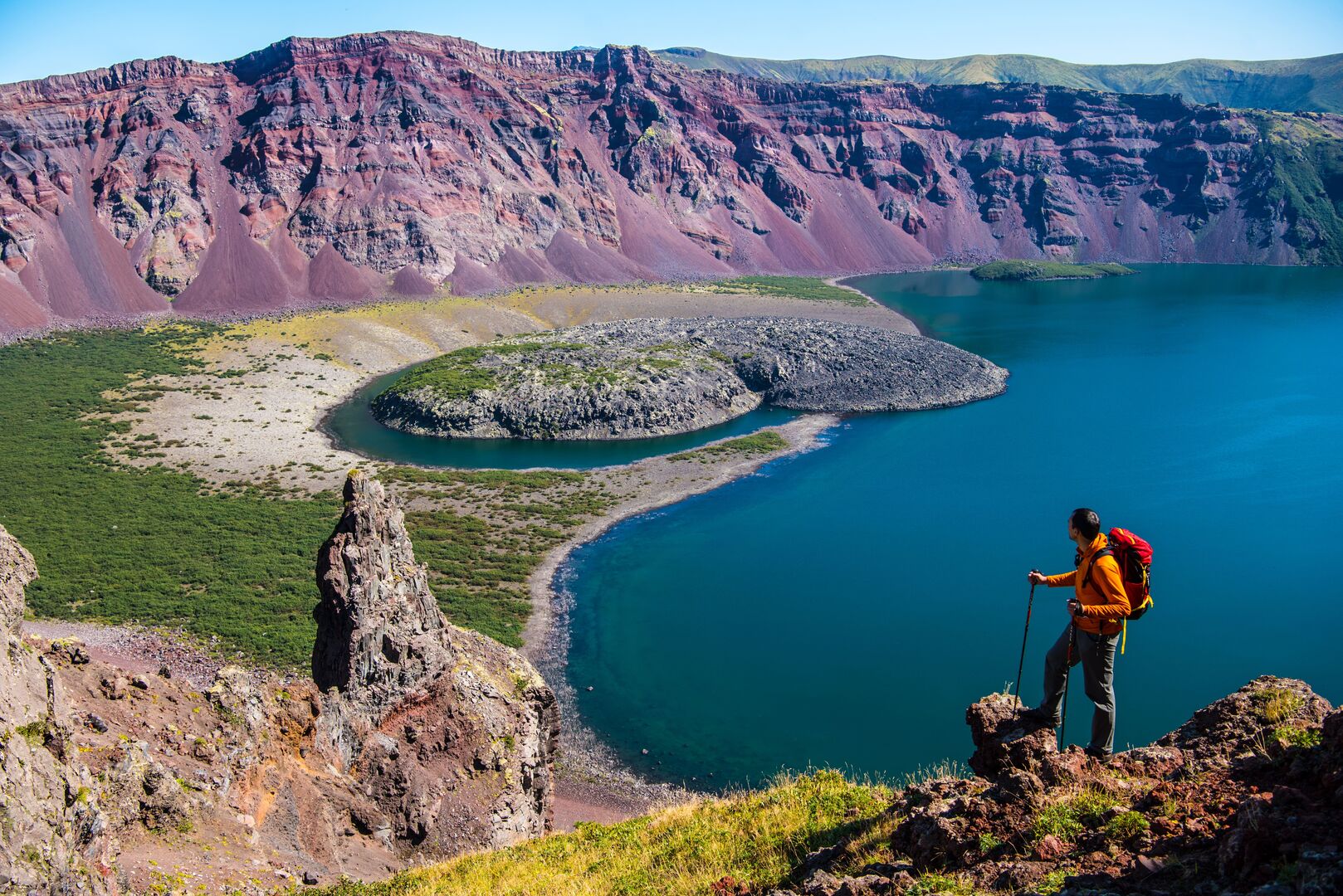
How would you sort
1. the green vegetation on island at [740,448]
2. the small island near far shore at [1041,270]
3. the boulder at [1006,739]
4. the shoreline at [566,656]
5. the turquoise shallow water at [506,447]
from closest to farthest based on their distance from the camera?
the boulder at [1006,739], the shoreline at [566,656], the green vegetation on island at [740,448], the turquoise shallow water at [506,447], the small island near far shore at [1041,270]

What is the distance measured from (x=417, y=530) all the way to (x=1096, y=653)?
4608 centimetres

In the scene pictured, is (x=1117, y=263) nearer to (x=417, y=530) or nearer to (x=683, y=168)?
(x=683, y=168)

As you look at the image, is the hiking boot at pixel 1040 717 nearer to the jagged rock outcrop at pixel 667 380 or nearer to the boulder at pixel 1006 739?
the boulder at pixel 1006 739

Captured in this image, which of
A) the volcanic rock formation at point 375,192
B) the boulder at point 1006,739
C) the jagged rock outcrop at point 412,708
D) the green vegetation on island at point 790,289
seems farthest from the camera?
the green vegetation on island at point 790,289

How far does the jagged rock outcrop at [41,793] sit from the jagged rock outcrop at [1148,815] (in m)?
9.09

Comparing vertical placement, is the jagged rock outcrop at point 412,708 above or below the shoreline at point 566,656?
above

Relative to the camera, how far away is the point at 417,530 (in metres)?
52.7

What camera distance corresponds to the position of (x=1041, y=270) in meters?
179

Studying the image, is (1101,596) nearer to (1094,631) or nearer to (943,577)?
(1094,631)

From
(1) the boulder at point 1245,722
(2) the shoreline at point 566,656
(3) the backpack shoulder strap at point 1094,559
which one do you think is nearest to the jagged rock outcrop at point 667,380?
(2) the shoreline at point 566,656

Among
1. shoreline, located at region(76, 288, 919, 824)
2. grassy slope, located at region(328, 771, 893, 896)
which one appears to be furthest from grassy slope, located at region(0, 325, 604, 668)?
grassy slope, located at region(328, 771, 893, 896)

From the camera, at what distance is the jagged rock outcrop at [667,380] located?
252ft

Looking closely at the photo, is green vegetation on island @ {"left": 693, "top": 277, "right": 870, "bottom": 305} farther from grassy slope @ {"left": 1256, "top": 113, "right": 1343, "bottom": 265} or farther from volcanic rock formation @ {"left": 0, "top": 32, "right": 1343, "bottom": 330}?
grassy slope @ {"left": 1256, "top": 113, "right": 1343, "bottom": 265}

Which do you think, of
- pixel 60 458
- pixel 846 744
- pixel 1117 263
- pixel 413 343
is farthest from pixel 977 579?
pixel 1117 263
